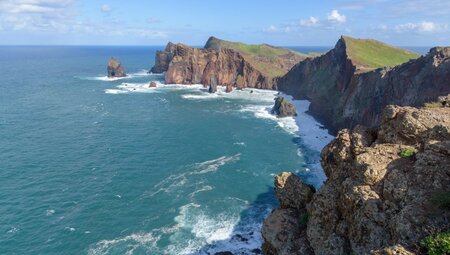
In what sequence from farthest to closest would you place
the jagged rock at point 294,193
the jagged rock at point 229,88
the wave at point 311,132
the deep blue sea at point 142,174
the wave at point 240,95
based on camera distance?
the jagged rock at point 229,88 < the wave at point 240,95 < the wave at point 311,132 < the deep blue sea at point 142,174 < the jagged rock at point 294,193

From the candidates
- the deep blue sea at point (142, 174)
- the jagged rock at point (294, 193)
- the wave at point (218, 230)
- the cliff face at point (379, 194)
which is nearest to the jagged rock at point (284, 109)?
the deep blue sea at point (142, 174)

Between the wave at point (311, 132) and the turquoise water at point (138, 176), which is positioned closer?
the turquoise water at point (138, 176)

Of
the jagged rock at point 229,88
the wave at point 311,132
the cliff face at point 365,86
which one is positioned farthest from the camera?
the jagged rock at point 229,88

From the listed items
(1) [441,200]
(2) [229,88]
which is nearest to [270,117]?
(2) [229,88]

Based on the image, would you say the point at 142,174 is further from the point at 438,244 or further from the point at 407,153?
the point at 438,244

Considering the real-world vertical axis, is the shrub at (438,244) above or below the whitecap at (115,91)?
above

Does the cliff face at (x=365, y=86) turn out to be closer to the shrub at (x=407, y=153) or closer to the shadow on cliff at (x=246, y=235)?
the shadow on cliff at (x=246, y=235)

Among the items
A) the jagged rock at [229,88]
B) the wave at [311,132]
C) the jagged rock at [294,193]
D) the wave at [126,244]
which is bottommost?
the wave at [126,244]
